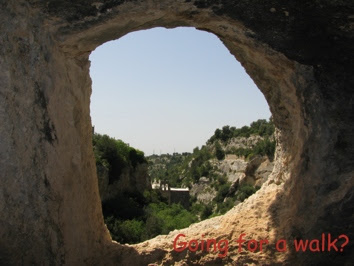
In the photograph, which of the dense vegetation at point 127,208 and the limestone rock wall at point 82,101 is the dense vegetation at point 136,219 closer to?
the dense vegetation at point 127,208

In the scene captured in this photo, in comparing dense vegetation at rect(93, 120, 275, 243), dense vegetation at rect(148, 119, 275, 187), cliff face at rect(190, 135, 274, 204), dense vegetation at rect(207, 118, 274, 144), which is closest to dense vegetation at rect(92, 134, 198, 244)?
dense vegetation at rect(93, 120, 275, 243)

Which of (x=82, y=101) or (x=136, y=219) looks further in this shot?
(x=136, y=219)

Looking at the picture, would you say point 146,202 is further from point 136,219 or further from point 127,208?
point 127,208

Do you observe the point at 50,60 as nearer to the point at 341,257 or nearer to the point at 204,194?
the point at 341,257

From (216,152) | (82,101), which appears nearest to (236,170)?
(216,152)

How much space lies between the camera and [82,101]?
536 centimetres

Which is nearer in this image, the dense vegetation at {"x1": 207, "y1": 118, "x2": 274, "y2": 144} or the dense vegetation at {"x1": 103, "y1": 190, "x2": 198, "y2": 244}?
the dense vegetation at {"x1": 103, "y1": 190, "x2": 198, "y2": 244}

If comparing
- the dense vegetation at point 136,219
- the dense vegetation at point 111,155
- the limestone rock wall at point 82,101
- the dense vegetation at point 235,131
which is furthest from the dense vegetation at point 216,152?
the limestone rock wall at point 82,101

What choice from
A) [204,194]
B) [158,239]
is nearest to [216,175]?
[204,194]

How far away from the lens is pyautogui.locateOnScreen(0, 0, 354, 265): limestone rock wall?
4477 millimetres

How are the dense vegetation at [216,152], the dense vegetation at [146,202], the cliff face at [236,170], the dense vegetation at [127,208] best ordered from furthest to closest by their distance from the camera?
1. the dense vegetation at [216,152]
2. the cliff face at [236,170]
3. the dense vegetation at [146,202]
4. the dense vegetation at [127,208]

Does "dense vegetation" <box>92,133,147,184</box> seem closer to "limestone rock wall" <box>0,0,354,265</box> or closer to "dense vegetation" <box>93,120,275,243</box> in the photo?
"dense vegetation" <box>93,120,275,243</box>

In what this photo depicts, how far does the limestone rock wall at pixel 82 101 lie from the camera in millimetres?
4477

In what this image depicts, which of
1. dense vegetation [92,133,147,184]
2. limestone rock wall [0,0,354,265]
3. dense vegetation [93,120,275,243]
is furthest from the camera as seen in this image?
dense vegetation [92,133,147,184]
